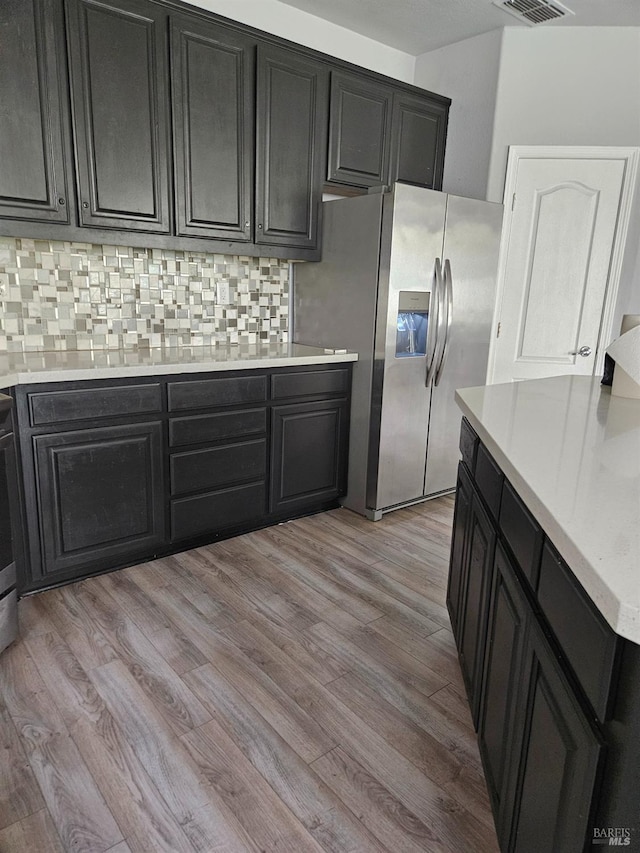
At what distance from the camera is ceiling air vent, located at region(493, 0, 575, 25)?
3162 mm

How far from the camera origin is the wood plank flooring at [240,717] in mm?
1380

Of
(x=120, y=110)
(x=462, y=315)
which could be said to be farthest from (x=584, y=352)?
(x=120, y=110)

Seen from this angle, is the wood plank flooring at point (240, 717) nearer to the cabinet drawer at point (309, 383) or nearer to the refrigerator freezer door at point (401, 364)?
the refrigerator freezer door at point (401, 364)

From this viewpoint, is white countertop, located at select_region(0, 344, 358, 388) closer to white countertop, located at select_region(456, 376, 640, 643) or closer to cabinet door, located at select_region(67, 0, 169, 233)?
cabinet door, located at select_region(67, 0, 169, 233)

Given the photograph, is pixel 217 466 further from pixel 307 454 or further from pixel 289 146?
pixel 289 146

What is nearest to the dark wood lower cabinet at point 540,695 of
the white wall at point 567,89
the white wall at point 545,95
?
the white wall at point 545,95

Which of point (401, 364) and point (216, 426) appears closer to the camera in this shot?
point (216, 426)

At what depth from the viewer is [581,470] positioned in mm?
1194

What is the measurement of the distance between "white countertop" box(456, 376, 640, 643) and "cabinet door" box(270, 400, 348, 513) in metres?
1.13

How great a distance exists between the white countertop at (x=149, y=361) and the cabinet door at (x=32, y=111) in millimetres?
610

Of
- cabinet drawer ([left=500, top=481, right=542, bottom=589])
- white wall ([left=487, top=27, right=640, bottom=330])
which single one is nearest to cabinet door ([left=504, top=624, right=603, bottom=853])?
cabinet drawer ([left=500, top=481, right=542, bottom=589])

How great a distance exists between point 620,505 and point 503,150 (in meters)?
3.31

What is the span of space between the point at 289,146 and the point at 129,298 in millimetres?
1192

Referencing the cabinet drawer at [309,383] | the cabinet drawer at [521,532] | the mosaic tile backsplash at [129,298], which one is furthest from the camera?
the cabinet drawer at [309,383]
